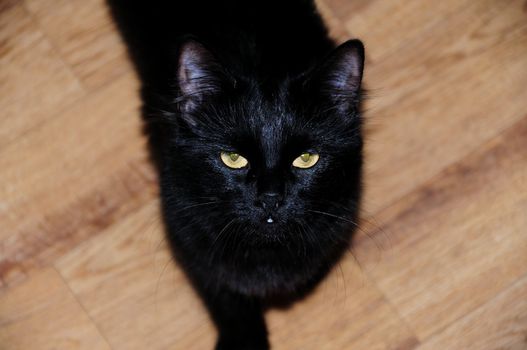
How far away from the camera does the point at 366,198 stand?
1.85 meters

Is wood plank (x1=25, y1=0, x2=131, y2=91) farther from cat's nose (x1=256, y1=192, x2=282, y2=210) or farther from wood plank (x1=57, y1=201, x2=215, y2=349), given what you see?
cat's nose (x1=256, y1=192, x2=282, y2=210)

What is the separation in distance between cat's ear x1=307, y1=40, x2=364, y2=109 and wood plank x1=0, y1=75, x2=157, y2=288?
671mm

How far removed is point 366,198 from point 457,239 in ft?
0.95

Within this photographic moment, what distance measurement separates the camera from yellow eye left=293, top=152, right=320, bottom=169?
4.61 feet

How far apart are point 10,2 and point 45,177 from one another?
574mm

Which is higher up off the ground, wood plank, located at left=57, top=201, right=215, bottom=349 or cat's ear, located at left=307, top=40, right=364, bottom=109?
cat's ear, located at left=307, top=40, right=364, bottom=109

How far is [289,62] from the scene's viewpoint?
63.1 inches

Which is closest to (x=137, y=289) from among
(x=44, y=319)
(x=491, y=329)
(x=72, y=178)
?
(x=44, y=319)

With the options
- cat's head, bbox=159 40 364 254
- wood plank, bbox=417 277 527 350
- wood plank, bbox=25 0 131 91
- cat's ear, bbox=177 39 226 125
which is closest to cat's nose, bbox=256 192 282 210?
cat's head, bbox=159 40 364 254

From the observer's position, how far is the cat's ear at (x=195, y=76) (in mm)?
1353

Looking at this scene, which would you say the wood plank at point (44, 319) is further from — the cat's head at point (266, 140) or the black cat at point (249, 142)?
the cat's head at point (266, 140)

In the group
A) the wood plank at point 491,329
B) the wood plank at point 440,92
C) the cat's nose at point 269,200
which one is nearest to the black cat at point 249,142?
the cat's nose at point 269,200

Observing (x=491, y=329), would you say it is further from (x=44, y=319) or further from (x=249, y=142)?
(x=44, y=319)

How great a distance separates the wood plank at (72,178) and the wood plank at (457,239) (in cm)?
72
